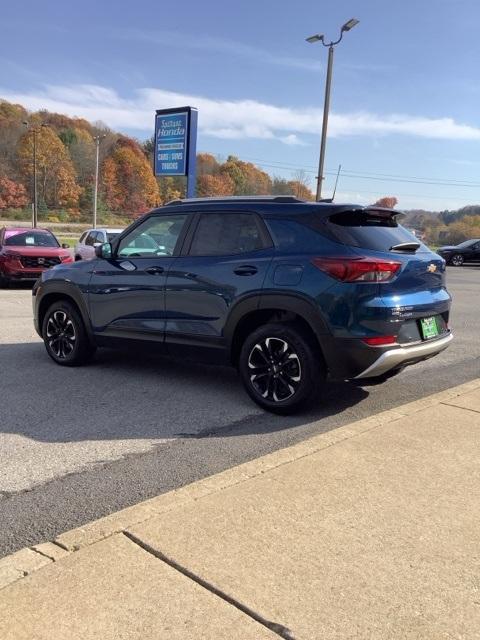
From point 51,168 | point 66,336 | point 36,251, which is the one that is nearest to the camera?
point 66,336

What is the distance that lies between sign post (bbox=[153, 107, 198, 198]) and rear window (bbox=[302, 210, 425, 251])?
57.5ft

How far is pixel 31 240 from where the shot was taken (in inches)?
654

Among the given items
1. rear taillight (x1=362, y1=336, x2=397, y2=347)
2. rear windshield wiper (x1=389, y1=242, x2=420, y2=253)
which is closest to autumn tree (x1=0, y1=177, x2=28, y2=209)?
Result: rear windshield wiper (x1=389, y1=242, x2=420, y2=253)

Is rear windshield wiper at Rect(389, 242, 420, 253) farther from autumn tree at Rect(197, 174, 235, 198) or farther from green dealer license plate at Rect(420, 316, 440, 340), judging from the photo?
autumn tree at Rect(197, 174, 235, 198)

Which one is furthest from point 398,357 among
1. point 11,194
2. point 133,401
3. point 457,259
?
point 11,194

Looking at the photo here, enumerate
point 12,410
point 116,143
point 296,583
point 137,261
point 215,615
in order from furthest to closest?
point 116,143, point 137,261, point 12,410, point 296,583, point 215,615

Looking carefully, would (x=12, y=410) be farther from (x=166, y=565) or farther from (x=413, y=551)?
(x=413, y=551)

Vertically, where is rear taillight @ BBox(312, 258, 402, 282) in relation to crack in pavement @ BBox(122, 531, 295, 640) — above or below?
above

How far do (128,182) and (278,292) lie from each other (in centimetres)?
9785

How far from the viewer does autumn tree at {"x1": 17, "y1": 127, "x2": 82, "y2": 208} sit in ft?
280

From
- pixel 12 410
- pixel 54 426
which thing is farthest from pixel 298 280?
pixel 12 410

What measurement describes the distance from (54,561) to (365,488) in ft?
5.71

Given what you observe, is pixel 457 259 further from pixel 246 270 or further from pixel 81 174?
pixel 81 174

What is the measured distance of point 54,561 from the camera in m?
2.70
